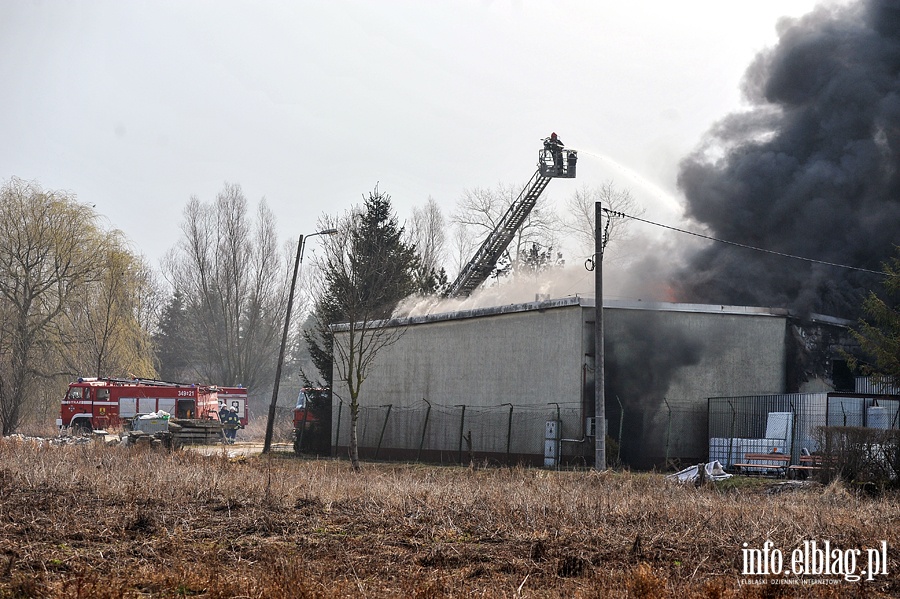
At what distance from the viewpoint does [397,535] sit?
10578mm

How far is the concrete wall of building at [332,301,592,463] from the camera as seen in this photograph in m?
27.2

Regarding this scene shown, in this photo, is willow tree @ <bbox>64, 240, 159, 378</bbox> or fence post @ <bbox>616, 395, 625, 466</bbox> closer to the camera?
fence post @ <bbox>616, 395, 625, 466</bbox>

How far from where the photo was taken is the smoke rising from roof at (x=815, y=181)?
3147 cm

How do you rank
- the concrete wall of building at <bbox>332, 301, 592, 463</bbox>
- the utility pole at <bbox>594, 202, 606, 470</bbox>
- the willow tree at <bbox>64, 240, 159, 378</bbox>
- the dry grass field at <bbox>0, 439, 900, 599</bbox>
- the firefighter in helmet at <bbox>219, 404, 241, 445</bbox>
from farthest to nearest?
the firefighter in helmet at <bbox>219, 404, 241, 445</bbox>, the willow tree at <bbox>64, 240, 159, 378</bbox>, the concrete wall of building at <bbox>332, 301, 592, 463</bbox>, the utility pole at <bbox>594, 202, 606, 470</bbox>, the dry grass field at <bbox>0, 439, 900, 599</bbox>

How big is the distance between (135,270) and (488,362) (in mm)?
23099

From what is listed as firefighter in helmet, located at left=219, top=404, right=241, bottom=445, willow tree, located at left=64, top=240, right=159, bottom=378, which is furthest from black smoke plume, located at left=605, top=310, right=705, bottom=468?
willow tree, located at left=64, top=240, right=159, bottom=378

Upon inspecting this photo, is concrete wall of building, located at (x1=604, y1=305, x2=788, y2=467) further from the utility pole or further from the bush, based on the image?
the bush

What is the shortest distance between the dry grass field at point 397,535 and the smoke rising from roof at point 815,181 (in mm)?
16566

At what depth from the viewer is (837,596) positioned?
762 centimetres

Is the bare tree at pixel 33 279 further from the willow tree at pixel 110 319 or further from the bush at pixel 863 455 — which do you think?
the bush at pixel 863 455

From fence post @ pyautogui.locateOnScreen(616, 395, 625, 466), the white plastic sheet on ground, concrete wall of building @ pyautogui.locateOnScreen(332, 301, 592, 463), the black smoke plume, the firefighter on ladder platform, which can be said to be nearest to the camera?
the white plastic sheet on ground

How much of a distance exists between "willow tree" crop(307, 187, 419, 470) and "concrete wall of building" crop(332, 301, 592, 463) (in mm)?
1005

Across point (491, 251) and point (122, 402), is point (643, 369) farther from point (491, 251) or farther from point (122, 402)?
point (122, 402)

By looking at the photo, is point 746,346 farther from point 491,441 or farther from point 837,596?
point 837,596
